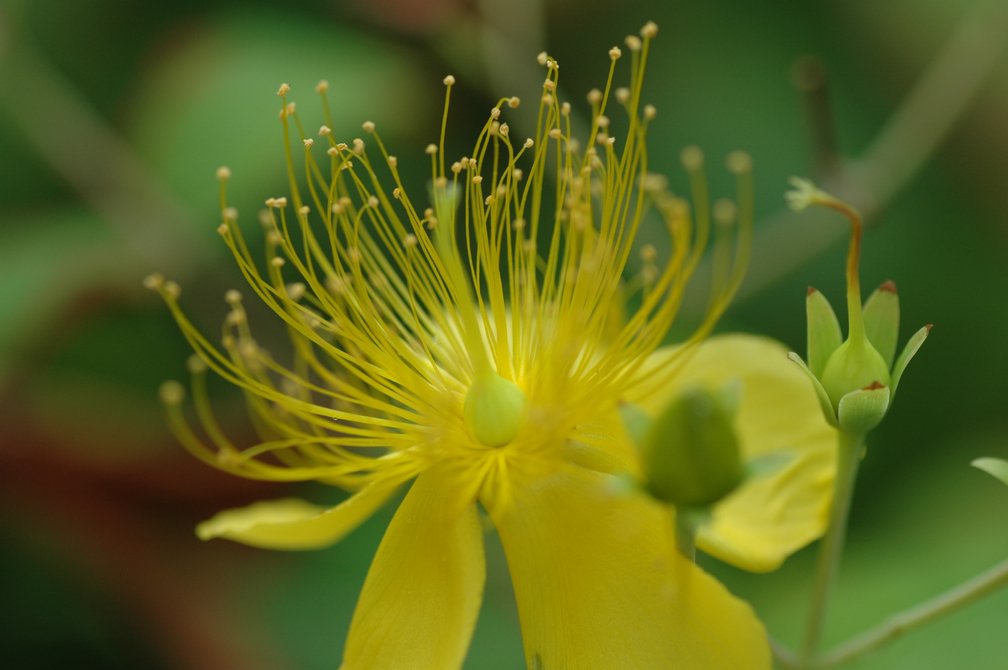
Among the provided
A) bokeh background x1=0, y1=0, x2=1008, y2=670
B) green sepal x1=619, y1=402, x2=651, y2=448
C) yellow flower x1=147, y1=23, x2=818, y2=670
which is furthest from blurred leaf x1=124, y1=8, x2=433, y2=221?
green sepal x1=619, y1=402, x2=651, y2=448

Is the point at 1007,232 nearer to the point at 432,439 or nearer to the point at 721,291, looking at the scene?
the point at 721,291

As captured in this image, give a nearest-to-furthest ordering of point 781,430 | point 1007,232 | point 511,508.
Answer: point 511,508 → point 781,430 → point 1007,232

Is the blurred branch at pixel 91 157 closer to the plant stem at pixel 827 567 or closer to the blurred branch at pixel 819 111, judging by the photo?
the blurred branch at pixel 819 111

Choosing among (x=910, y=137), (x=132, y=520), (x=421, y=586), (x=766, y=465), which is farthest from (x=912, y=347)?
(x=132, y=520)

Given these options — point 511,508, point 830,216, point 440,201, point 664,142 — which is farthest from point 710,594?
point 664,142

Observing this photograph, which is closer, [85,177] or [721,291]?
[721,291]

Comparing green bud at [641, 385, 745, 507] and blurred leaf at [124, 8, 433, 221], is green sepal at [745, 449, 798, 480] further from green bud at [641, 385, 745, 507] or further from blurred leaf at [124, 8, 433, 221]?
blurred leaf at [124, 8, 433, 221]
